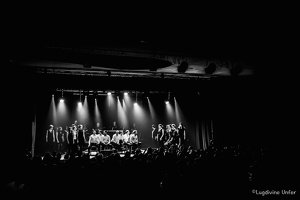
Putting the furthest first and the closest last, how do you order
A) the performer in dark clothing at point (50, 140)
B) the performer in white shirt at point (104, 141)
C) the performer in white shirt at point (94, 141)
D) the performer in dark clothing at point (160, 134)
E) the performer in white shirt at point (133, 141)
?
the performer in dark clothing at point (160, 134)
the performer in white shirt at point (133, 141)
the performer in dark clothing at point (50, 140)
the performer in white shirt at point (104, 141)
the performer in white shirt at point (94, 141)

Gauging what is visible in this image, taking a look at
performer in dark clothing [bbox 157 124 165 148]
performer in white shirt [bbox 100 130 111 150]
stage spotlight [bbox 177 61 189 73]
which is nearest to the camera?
stage spotlight [bbox 177 61 189 73]

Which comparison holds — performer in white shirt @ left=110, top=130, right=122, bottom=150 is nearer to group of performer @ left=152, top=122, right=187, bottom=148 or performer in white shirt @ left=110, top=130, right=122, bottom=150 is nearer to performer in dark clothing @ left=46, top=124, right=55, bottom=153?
group of performer @ left=152, top=122, right=187, bottom=148

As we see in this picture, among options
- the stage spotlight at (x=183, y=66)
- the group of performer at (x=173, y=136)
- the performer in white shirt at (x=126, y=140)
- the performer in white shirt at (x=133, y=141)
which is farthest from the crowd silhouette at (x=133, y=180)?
the performer in white shirt at (x=133, y=141)

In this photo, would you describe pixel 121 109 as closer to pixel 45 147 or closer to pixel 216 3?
pixel 45 147

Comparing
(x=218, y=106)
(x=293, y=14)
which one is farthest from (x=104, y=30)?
(x=218, y=106)

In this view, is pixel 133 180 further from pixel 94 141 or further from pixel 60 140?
pixel 60 140

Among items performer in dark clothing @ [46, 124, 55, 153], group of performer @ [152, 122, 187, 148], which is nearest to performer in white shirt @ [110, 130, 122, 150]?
group of performer @ [152, 122, 187, 148]

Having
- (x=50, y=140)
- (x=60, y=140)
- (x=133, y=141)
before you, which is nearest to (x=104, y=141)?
(x=133, y=141)

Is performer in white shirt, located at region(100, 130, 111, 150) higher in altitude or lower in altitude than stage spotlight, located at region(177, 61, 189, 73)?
lower

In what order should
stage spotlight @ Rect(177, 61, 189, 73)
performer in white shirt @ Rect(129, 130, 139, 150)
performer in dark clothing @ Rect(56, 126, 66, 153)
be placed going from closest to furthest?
stage spotlight @ Rect(177, 61, 189, 73)
performer in dark clothing @ Rect(56, 126, 66, 153)
performer in white shirt @ Rect(129, 130, 139, 150)

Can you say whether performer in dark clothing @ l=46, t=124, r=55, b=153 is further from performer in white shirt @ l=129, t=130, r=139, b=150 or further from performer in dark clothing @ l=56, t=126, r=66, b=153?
performer in white shirt @ l=129, t=130, r=139, b=150

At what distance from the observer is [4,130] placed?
7457mm

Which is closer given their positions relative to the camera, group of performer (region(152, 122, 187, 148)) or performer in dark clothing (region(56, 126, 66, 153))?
group of performer (region(152, 122, 187, 148))

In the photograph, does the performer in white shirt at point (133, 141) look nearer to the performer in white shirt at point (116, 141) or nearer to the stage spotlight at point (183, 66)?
the performer in white shirt at point (116, 141)
